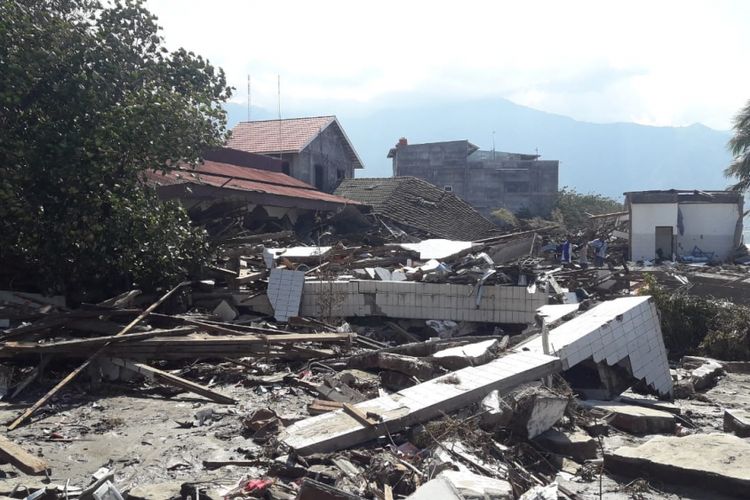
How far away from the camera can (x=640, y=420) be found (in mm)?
6117

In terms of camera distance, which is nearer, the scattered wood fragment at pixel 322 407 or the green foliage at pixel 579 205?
the scattered wood fragment at pixel 322 407

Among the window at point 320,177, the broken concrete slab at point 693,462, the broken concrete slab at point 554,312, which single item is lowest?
the broken concrete slab at point 693,462

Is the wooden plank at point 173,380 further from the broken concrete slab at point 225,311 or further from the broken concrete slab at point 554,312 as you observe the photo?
the broken concrete slab at point 554,312

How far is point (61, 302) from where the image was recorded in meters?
8.69

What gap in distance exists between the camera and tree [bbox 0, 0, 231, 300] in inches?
323

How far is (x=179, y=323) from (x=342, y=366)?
229 centimetres

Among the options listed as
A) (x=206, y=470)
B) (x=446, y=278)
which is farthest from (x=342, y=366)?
(x=446, y=278)

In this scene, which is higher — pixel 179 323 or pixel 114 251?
pixel 114 251

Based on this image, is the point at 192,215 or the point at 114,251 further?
the point at 192,215

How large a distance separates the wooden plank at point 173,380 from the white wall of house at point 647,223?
839 inches

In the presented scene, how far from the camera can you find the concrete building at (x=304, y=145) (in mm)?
26672


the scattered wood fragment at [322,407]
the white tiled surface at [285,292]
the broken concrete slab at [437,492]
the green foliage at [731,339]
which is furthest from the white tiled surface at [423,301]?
the broken concrete slab at [437,492]

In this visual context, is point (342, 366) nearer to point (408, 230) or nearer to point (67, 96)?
point (67, 96)

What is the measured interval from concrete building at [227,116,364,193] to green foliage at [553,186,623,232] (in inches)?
466
